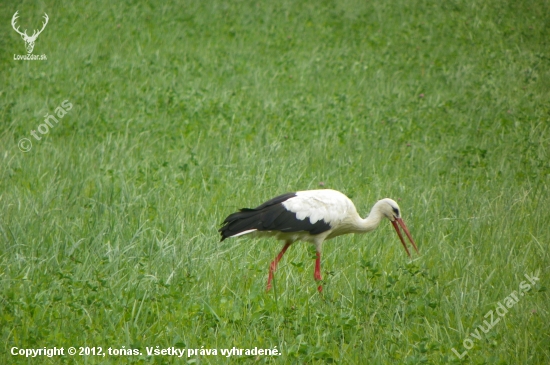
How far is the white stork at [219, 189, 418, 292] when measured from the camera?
16.6 feet

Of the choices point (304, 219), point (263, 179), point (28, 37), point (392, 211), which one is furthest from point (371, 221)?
point (28, 37)

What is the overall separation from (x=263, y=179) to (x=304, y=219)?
5.81ft

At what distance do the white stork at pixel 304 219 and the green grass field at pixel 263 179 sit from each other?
20 cm

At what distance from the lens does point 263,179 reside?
6863mm

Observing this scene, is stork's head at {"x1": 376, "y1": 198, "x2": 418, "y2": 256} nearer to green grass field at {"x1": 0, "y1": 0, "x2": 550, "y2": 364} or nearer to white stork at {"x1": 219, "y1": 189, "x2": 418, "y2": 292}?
white stork at {"x1": 219, "y1": 189, "x2": 418, "y2": 292}

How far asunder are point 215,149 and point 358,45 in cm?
659

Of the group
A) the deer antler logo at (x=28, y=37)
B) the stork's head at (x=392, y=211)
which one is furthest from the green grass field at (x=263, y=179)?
the stork's head at (x=392, y=211)

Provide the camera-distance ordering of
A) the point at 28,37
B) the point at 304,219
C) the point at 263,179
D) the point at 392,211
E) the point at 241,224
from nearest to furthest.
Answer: the point at 241,224, the point at 304,219, the point at 392,211, the point at 263,179, the point at 28,37

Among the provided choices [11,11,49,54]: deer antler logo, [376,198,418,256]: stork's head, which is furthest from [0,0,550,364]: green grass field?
[376,198,418,256]: stork's head

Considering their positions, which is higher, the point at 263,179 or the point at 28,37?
the point at 28,37

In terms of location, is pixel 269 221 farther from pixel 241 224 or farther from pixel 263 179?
pixel 263 179

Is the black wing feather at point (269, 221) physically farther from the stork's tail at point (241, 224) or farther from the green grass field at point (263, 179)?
the green grass field at point (263, 179)

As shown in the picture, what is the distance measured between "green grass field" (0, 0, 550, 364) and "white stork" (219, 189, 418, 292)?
20cm

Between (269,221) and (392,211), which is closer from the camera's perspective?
(269,221)
